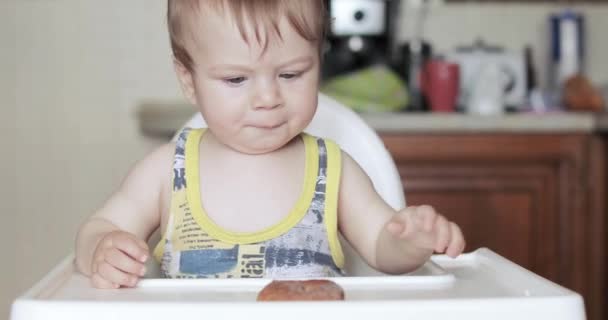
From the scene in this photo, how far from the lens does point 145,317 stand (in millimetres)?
729

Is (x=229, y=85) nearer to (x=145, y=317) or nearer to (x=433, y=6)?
(x=145, y=317)

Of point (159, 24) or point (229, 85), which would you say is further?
point (159, 24)

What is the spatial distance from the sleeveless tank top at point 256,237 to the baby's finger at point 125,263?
0.53ft

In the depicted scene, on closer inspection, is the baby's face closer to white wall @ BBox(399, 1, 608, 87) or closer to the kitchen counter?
the kitchen counter

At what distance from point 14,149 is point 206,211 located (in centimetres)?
176

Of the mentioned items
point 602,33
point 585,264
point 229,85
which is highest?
point 229,85

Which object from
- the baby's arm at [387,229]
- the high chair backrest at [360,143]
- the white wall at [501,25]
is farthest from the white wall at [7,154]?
the baby's arm at [387,229]

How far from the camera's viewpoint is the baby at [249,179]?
100cm

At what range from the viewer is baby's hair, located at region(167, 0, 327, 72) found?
1.00 metres

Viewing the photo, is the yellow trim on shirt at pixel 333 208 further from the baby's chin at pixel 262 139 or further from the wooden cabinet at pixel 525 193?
the wooden cabinet at pixel 525 193

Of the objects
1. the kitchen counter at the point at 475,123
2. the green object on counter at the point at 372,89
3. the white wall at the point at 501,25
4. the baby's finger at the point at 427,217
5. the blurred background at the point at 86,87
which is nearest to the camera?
the baby's finger at the point at 427,217

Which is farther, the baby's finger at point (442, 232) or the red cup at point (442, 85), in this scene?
the red cup at point (442, 85)

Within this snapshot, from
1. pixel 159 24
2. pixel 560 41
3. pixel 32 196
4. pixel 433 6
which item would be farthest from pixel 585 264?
pixel 32 196

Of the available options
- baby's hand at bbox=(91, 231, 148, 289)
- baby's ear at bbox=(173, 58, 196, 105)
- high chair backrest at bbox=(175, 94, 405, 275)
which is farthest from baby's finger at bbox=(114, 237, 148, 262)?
high chair backrest at bbox=(175, 94, 405, 275)
